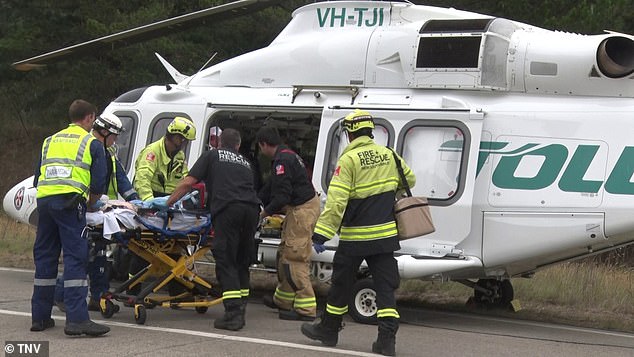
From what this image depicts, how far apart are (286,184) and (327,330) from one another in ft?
5.86

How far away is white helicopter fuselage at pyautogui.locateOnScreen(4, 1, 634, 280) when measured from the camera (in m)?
8.78

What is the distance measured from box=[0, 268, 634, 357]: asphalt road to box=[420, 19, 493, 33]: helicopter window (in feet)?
9.92

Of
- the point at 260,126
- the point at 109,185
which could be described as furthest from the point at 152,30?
the point at 109,185

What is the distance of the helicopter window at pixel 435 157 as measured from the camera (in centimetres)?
927

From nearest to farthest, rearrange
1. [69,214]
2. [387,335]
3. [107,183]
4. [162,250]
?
1. [387,335]
2. [69,214]
3. [107,183]
4. [162,250]

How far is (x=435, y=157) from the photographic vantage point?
9.43 meters

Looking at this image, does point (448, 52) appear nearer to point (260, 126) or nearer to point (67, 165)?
point (260, 126)

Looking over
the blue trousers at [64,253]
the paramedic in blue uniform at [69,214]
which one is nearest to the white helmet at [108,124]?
the paramedic in blue uniform at [69,214]

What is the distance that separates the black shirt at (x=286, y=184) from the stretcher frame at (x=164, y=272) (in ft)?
2.29

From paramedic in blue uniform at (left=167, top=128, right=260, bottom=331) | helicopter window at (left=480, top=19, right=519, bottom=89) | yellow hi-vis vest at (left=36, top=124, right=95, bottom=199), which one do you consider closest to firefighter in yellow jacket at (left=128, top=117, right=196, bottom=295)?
paramedic in blue uniform at (left=167, top=128, right=260, bottom=331)

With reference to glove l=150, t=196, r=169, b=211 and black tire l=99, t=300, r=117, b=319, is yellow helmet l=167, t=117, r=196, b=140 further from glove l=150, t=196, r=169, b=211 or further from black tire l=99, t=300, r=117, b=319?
black tire l=99, t=300, r=117, b=319

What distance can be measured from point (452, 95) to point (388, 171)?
93.5 inches

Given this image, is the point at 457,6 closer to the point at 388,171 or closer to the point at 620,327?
the point at 620,327

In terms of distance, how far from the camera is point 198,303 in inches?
341
